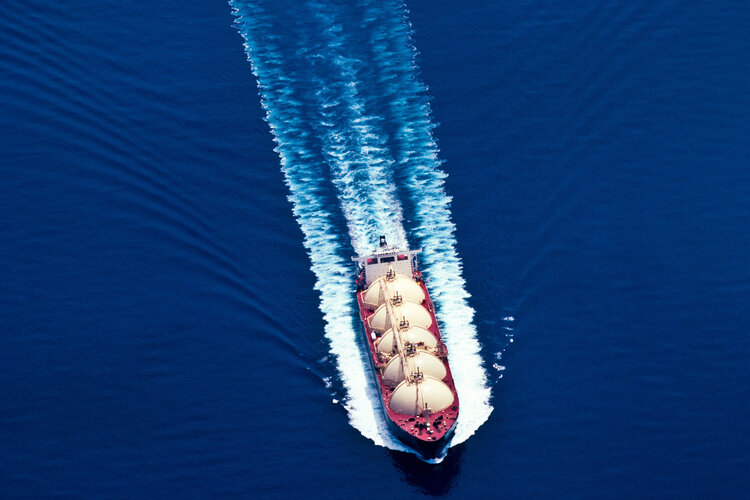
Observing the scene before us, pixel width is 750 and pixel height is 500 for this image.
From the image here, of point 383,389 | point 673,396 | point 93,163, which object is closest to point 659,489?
point 673,396

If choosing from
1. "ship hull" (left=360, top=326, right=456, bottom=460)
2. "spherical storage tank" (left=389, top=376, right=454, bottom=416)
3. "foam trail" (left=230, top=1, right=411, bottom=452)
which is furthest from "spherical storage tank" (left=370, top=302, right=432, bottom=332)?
"spherical storage tank" (left=389, top=376, right=454, bottom=416)

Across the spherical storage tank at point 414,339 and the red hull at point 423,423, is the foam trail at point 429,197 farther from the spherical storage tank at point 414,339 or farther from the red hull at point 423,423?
the spherical storage tank at point 414,339

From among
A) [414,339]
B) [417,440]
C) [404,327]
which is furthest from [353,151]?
[417,440]

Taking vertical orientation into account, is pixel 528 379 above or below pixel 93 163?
below

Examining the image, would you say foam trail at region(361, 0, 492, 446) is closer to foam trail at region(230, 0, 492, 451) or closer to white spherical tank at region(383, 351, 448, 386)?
foam trail at region(230, 0, 492, 451)

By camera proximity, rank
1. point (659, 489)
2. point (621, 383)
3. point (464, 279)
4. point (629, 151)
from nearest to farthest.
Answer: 1. point (659, 489)
2. point (621, 383)
3. point (464, 279)
4. point (629, 151)

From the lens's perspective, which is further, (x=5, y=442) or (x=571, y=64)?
(x=571, y=64)

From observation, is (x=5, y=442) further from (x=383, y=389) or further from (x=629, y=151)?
(x=629, y=151)

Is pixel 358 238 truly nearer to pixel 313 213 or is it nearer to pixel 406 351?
pixel 313 213
